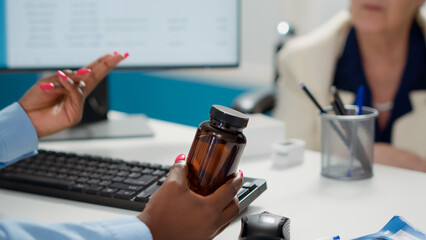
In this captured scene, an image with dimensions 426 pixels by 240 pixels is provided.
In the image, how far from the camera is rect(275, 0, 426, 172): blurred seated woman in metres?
1.27

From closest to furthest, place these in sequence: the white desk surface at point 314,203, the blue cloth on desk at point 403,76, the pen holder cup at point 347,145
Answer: the white desk surface at point 314,203 < the pen holder cup at point 347,145 < the blue cloth on desk at point 403,76

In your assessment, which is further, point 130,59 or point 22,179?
point 130,59

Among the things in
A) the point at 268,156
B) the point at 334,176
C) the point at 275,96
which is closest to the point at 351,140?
the point at 334,176

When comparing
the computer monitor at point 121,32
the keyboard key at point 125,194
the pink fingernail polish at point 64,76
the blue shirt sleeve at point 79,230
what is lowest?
the keyboard key at point 125,194

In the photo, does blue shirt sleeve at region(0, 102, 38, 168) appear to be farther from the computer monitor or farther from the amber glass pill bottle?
the amber glass pill bottle

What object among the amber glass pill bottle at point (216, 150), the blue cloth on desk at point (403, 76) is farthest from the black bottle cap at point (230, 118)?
the blue cloth on desk at point (403, 76)

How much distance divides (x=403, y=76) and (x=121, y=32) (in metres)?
0.75

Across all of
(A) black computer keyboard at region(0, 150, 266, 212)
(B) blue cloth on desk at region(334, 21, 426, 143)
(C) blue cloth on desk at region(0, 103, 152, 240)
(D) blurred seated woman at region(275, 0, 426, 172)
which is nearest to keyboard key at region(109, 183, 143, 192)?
(A) black computer keyboard at region(0, 150, 266, 212)

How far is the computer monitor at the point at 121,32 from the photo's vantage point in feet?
3.22

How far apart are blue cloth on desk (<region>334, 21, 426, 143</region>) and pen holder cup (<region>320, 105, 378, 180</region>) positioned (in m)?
0.56

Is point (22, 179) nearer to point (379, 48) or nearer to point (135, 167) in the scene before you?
point (135, 167)

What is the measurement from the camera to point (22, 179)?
69cm

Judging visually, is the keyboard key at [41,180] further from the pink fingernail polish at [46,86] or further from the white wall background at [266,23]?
the white wall background at [266,23]

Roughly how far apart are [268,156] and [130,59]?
0.36m
